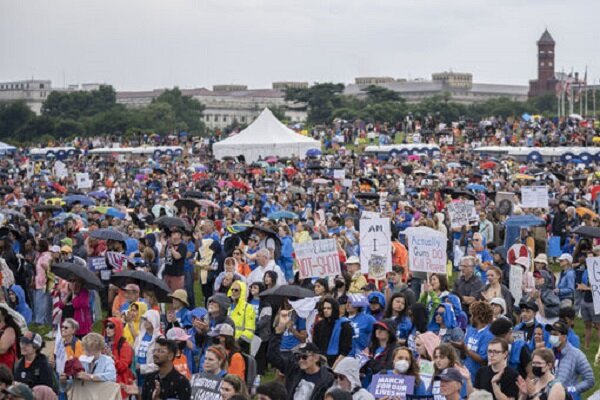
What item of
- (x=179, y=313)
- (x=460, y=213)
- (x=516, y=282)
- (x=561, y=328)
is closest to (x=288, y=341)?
(x=179, y=313)

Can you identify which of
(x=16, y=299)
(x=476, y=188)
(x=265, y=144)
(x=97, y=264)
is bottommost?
(x=265, y=144)

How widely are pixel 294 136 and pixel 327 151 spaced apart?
44.1 feet

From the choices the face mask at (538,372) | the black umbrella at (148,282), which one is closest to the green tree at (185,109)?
the black umbrella at (148,282)

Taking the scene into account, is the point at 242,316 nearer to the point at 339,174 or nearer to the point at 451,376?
the point at 451,376

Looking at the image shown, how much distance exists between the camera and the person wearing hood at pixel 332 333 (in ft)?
40.1

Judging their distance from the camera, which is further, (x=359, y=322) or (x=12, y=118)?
(x=12, y=118)

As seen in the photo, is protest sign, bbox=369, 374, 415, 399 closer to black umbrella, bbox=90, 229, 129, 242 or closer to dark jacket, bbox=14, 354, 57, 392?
dark jacket, bbox=14, 354, 57, 392

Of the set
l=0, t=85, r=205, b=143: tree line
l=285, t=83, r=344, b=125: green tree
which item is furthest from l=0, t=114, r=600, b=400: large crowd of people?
l=285, t=83, r=344, b=125: green tree

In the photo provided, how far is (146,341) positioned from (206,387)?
2.22 m

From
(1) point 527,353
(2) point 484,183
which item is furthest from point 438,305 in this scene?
(2) point 484,183

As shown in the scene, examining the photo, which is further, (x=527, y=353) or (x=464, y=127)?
(x=464, y=127)

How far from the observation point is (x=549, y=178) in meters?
38.0

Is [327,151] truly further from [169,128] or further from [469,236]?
[169,128]

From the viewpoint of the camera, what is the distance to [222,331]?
A: 37.4ft
